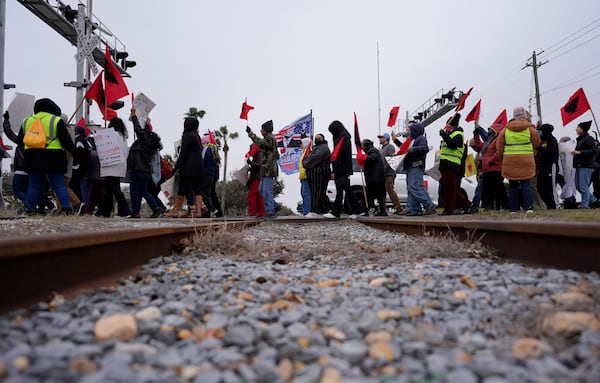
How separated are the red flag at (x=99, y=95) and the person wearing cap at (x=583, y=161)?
1032cm

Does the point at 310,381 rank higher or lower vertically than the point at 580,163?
lower

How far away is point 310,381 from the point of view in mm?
1158

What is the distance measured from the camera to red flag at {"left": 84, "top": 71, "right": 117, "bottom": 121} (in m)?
8.48

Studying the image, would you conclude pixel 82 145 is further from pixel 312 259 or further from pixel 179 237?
pixel 312 259

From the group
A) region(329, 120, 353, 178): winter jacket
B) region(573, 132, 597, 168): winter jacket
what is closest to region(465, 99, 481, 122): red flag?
region(573, 132, 597, 168): winter jacket

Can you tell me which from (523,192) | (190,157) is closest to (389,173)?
(523,192)

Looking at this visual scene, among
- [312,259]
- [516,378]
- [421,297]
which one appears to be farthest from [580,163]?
[516,378]

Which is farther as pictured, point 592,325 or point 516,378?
point 592,325

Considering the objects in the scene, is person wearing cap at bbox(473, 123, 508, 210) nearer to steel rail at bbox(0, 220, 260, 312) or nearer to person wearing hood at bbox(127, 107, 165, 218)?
person wearing hood at bbox(127, 107, 165, 218)

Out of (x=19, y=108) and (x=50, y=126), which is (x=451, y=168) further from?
(x=19, y=108)

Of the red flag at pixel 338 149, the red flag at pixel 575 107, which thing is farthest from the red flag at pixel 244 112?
the red flag at pixel 575 107

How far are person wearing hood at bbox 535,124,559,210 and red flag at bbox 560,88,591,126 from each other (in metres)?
1.74

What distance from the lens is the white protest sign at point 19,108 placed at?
8.68 meters

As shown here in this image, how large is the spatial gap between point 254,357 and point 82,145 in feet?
27.4
